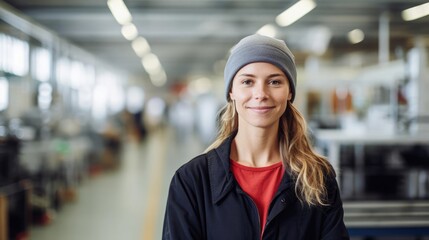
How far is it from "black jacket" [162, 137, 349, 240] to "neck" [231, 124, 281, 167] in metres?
0.07

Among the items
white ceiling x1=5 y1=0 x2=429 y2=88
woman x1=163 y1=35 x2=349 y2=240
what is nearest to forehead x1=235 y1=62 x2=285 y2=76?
woman x1=163 y1=35 x2=349 y2=240

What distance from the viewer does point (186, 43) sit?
52.8ft

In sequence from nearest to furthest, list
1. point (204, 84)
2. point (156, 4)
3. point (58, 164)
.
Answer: point (58, 164) → point (156, 4) → point (204, 84)

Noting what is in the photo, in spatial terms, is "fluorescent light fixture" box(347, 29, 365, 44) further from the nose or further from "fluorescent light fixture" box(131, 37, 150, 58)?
the nose

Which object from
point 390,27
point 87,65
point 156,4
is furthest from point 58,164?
point 87,65

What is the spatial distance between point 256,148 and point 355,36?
43.2ft

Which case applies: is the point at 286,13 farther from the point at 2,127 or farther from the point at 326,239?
the point at 326,239

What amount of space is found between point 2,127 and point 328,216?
6951 millimetres

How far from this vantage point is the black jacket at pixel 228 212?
1.50 m

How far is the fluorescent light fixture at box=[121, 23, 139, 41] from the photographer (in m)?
11.7

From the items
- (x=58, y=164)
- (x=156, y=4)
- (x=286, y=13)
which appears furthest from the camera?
(x=286, y=13)

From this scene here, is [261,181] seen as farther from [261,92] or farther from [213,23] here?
[213,23]

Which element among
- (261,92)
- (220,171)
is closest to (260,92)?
(261,92)

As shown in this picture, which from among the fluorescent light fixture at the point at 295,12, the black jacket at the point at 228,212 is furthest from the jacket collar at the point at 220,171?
the fluorescent light fixture at the point at 295,12
